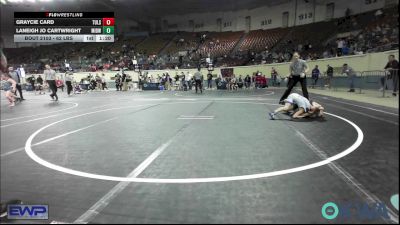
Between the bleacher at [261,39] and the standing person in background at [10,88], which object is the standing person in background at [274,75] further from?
the standing person in background at [10,88]

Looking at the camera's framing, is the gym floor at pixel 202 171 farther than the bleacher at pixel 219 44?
No

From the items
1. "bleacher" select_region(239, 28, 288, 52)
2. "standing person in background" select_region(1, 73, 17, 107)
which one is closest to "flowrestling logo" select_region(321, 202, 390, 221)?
"standing person in background" select_region(1, 73, 17, 107)

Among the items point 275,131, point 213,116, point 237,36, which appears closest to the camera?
point 275,131

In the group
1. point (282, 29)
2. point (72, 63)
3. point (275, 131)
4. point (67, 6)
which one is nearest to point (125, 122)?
point (275, 131)

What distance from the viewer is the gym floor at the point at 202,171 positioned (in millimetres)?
2670

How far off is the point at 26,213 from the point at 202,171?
1941 millimetres

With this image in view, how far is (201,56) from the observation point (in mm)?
37062

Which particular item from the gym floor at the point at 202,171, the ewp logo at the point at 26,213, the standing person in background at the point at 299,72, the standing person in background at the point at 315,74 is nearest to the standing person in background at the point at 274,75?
the standing person in background at the point at 315,74

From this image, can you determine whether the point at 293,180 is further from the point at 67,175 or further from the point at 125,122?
the point at 125,122

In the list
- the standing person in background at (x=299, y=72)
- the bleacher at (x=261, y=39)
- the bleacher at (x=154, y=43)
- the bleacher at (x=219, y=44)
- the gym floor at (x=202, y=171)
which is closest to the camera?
the gym floor at (x=202, y=171)

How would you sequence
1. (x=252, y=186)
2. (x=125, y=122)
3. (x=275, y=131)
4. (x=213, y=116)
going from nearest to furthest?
(x=252, y=186), (x=275, y=131), (x=125, y=122), (x=213, y=116)

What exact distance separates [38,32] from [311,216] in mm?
11733
